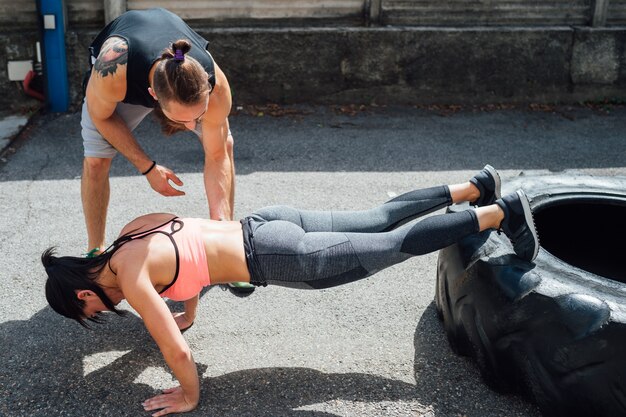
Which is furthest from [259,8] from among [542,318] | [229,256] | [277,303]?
[542,318]

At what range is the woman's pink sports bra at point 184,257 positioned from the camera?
3.35m

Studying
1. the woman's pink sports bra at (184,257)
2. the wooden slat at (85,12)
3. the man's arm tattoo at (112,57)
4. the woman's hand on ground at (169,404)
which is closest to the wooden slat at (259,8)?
the wooden slat at (85,12)

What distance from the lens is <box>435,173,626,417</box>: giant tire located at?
2.94m

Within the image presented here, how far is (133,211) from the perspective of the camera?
17.3 feet

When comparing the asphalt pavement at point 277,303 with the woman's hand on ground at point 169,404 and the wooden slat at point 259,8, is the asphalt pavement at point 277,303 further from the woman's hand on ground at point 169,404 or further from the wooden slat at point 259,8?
the wooden slat at point 259,8

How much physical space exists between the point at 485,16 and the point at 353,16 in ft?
4.43

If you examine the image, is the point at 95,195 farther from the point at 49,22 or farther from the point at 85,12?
the point at 85,12

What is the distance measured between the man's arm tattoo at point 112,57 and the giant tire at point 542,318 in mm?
1851

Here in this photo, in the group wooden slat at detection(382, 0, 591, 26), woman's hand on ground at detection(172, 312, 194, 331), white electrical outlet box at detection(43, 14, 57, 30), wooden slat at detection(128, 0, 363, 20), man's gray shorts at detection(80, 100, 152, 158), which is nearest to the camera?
woman's hand on ground at detection(172, 312, 194, 331)

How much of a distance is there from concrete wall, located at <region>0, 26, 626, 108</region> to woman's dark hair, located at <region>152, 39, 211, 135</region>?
413 cm

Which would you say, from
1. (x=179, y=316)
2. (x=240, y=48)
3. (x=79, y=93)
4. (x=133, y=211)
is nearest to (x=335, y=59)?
(x=240, y=48)

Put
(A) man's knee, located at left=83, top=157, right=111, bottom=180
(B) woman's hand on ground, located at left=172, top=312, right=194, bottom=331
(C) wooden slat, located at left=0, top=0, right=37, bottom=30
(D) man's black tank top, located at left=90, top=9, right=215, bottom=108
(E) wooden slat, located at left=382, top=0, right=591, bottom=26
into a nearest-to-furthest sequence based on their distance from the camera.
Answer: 1. (D) man's black tank top, located at left=90, top=9, right=215, bottom=108
2. (B) woman's hand on ground, located at left=172, top=312, right=194, bottom=331
3. (A) man's knee, located at left=83, top=157, right=111, bottom=180
4. (C) wooden slat, located at left=0, top=0, right=37, bottom=30
5. (E) wooden slat, located at left=382, top=0, right=591, bottom=26

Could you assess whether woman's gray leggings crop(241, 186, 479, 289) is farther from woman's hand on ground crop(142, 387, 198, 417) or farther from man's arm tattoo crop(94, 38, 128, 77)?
man's arm tattoo crop(94, 38, 128, 77)

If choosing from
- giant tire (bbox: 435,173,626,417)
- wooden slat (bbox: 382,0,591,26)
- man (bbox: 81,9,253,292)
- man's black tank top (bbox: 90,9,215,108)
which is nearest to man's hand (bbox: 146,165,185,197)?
man (bbox: 81,9,253,292)
